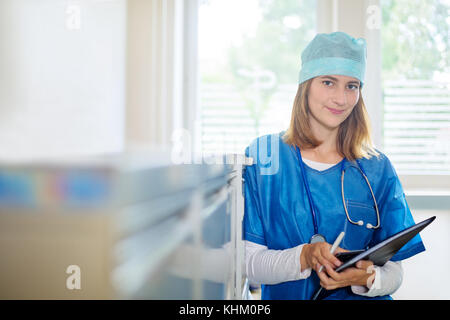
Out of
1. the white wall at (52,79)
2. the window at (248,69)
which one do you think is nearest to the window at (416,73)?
the window at (248,69)

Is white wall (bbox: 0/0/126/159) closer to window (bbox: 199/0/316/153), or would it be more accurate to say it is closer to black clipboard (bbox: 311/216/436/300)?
black clipboard (bbox: 311/216/436/300)

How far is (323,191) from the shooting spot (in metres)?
0.79

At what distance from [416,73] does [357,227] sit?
653mm

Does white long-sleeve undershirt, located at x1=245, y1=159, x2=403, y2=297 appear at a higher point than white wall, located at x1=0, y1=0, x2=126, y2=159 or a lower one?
lower

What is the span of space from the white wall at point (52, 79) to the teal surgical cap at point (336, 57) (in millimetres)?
460

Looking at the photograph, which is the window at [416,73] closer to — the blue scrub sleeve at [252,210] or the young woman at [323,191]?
the young woman at [323,191]

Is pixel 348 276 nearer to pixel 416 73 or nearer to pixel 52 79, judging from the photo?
pixel 52 79

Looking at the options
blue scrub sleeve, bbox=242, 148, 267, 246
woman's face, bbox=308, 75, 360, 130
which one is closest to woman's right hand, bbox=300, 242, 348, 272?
blue scrub sleeve, bbox=242, 148, 267, 246

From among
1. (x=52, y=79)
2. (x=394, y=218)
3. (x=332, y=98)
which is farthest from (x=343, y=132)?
(x=52, y=79)

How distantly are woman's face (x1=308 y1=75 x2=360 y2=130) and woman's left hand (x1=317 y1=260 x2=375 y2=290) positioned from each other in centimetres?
32

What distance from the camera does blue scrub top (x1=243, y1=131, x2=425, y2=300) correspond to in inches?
30.3

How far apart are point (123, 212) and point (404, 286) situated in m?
1.14

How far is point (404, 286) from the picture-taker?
3.50 feet
